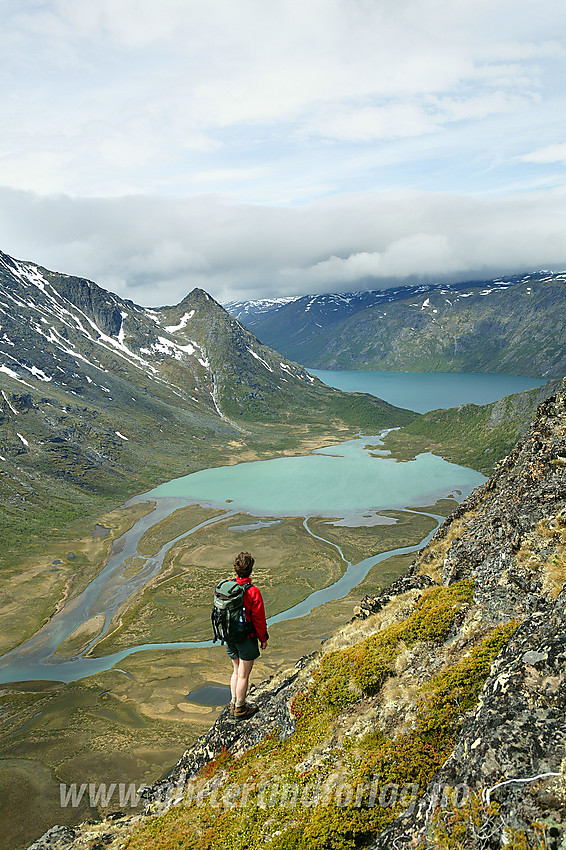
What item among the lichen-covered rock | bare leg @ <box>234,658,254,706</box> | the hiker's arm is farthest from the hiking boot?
the lichen-covered rock

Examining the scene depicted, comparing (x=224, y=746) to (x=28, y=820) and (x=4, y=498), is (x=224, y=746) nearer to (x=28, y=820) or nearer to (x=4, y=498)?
(x=28, y=820)

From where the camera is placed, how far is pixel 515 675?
434 inches

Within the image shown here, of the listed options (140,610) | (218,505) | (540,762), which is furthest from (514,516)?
(218,505)

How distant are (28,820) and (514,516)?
6381cm

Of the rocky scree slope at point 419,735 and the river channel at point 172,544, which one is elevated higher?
the rocky scree slope at point 419,735

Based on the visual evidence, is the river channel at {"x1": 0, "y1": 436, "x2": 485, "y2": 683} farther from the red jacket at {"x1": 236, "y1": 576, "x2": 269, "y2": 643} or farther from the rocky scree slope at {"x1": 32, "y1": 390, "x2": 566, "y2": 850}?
the red jacket at {"x1": 236, "y1": 576, "x2": 269, "y2": 643}

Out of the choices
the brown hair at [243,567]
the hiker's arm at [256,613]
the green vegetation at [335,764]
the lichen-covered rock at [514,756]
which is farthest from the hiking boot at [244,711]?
the lichen-covered rock at [514,756]

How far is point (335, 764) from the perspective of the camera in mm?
13250

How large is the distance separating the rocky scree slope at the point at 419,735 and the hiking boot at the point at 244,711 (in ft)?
0.92

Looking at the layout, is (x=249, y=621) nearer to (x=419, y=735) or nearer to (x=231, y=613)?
(x=231, y=613)

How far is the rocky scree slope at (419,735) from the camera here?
9.19m

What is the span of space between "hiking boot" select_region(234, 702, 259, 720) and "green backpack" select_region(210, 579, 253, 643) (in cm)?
408

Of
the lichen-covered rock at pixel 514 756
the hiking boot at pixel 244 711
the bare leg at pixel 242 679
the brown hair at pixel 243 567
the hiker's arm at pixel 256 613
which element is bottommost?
the hiking boot at pixel 244 711

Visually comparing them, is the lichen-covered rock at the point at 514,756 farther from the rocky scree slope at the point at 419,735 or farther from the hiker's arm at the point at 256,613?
the hiker's arm at the point at 256,613
